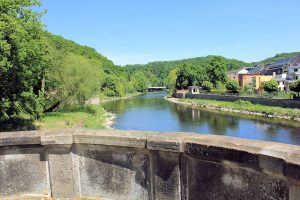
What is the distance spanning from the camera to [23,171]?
4.44 m

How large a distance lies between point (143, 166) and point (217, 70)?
321 feet

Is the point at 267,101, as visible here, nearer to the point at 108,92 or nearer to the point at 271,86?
the point at 271,86

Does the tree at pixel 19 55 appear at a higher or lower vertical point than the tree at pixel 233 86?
higher

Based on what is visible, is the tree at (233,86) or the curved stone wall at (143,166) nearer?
the curved stone wall at (143,166)

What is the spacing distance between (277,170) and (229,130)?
37320 millimetres

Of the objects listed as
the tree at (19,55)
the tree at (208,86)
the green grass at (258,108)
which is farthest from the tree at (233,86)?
the tree at (19,55)

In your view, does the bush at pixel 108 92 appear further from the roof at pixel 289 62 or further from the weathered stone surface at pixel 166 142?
the weathered stone surface at pixel 166 142

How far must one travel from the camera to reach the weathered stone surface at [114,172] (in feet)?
12.7

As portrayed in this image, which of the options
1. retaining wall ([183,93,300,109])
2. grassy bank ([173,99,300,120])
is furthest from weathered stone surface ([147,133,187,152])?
retaining wall ([183,93,300,109])

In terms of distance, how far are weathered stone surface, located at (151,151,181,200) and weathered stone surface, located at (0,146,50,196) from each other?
1.63 metres

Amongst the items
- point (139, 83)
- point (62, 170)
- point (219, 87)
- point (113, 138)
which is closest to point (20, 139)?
point (62, 170)

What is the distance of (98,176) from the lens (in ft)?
13.8

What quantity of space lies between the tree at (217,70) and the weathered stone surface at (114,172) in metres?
97.3

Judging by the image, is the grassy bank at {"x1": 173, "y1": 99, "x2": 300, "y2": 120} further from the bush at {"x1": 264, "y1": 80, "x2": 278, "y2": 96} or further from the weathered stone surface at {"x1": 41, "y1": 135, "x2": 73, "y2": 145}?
the weathered stone surface at {"x1": 41, "y1": 135, "x2": 73, "y2": 145}
